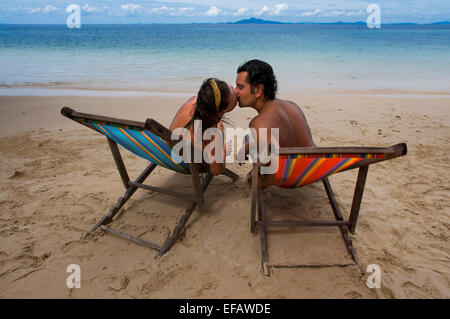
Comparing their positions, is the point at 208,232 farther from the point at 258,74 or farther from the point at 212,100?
the point at 258,74

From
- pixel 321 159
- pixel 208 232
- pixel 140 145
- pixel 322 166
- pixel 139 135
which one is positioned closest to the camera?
pixel 321 159

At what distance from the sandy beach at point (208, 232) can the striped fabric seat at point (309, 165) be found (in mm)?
543

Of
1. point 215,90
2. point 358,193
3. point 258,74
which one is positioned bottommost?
point 358,193

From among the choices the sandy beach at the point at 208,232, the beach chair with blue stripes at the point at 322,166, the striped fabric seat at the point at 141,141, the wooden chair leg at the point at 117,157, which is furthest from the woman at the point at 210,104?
the sandy beach at the point at 208,232

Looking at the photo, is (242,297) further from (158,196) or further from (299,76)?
(299,76)

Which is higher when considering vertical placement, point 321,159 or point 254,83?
point 254,83

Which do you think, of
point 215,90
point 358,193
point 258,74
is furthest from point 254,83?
point 358,193

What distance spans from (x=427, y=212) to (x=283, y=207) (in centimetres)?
121

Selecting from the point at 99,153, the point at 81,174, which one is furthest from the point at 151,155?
the point at 99,153

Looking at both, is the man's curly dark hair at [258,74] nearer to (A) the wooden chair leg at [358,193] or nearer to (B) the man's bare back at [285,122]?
(B) the man's bare back at [285,122]

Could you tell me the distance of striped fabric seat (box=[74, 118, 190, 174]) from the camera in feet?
5.85

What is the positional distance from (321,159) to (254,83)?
80 cm

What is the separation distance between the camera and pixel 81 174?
3.06 m

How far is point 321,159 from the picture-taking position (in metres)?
1.57
